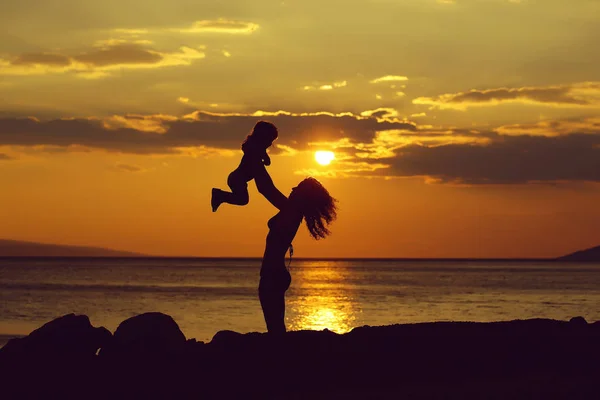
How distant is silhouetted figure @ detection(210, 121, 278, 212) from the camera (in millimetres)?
12297

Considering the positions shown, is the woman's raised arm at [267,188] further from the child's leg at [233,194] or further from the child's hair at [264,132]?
the child's hair at [264,132]

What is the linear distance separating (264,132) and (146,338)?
3692 millimetres

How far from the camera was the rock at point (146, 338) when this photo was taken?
46.0ft

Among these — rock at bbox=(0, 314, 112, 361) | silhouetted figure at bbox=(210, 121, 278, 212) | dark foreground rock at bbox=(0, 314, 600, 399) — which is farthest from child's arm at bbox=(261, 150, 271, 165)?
rock at bbox=(0, 314, 112, 361)

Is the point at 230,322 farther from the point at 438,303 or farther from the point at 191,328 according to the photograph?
the point at 438,303

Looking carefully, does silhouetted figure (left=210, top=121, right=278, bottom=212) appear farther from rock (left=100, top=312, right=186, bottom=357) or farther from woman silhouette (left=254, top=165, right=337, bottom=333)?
rock (left=100, top=312, right=186, bottom=357)

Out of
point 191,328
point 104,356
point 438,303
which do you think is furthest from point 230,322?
point 104,356

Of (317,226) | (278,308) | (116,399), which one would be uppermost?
(317,226)

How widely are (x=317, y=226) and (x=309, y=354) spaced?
5.70ft

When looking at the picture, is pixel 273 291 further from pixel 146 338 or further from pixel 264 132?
pixel 146 338

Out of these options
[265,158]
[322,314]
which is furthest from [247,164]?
[322,314]

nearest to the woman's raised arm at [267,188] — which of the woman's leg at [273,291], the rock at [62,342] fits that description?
the woman's leg at [273,291]

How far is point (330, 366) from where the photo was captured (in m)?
13.0

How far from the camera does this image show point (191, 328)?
44.8 meters
